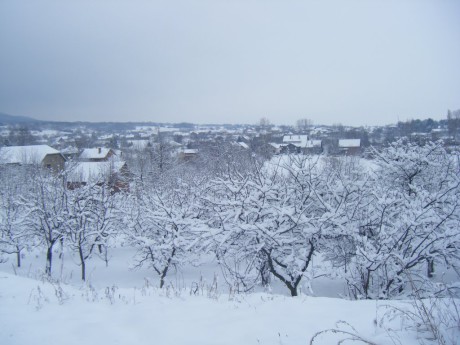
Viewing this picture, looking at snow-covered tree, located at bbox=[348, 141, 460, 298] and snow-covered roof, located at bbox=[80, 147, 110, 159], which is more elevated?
snow-covered roof, located at bbox=[80, 147, 110, 159]

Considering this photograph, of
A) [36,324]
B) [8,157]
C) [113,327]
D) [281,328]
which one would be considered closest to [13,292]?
[36,324]

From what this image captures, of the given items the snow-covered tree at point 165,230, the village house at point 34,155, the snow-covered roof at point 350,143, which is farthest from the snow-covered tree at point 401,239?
the snow-covered roof at point 350,143

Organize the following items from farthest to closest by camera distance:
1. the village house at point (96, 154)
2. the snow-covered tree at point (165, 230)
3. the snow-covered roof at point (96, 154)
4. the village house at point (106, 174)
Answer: the snow-covered roof at point (96, 154) → the village house at point (96, 154) → the village house at point (106, 174) → the snow-covered tree at point (165, 230)

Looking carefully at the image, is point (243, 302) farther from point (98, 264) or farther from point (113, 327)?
point (98, 264)

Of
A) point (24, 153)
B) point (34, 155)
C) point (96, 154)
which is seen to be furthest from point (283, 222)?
point (96, 154)

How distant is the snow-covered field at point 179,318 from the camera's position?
2807 mm

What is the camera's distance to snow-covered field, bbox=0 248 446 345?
2.81 metres

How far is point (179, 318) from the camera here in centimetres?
332

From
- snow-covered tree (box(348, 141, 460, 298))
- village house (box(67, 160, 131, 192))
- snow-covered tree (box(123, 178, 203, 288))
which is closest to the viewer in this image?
snow-covered tree (box(348, 141, 460, 298))

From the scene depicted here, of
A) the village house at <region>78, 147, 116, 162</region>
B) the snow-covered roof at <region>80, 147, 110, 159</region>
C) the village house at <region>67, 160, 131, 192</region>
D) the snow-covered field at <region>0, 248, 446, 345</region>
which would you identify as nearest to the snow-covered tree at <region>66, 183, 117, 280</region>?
the snow-covered field at <region>0, 248, 446, 345</region>

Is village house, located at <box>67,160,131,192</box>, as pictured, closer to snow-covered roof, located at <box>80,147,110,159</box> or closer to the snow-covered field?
snow-covered roof, located at <box>80,147,110,159</box>

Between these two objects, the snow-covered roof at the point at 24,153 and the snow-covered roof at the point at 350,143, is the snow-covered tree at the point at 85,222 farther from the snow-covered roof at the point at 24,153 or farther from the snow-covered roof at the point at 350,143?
the snow-covered roof at the point at 350,143

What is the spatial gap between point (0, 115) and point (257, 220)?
783 ft

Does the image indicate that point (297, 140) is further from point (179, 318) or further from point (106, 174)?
point (179, 318)
